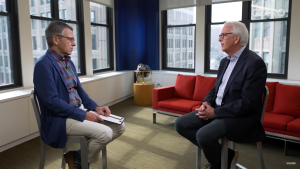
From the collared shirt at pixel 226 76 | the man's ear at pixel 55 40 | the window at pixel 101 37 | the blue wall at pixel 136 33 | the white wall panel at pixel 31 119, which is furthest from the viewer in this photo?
the blue wall at pixel 136 33

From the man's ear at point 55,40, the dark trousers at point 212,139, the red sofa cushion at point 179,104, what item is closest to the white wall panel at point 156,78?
the red sofa cushion at point 179,104

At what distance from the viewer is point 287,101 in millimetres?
3553

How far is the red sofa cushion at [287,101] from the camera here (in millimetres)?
3488

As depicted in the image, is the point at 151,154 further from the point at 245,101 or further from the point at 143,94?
the point at 143,94

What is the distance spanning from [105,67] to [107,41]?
68 centimetres

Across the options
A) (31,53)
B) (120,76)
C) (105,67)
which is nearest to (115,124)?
(31,53)

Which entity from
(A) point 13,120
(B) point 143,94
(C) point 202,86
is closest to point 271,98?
(C) point 202,86

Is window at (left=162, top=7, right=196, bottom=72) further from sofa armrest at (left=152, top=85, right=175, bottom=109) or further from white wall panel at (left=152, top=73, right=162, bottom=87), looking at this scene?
sofa armrest at (left=152, top=85, right=175, bottom=109)

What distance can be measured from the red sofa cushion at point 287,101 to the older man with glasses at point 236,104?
1616mm

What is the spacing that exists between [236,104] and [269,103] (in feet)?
6.18

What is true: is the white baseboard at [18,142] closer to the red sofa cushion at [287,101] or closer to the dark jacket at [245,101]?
the dark jacket at [245,101]

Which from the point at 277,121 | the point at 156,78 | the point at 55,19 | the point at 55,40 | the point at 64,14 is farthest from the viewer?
the point at 156,78

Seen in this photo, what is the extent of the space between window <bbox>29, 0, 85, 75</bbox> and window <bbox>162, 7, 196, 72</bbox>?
2315 mm

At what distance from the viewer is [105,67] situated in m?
6.44
